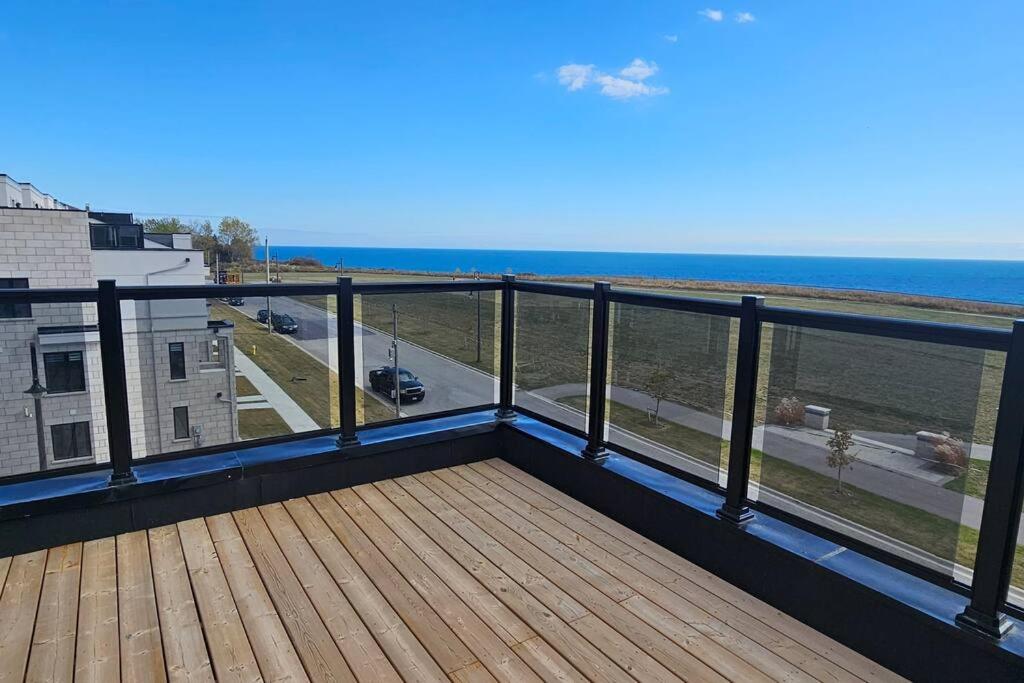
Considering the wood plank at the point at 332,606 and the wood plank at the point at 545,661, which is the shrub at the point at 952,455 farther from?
the wood plank at the point at 332,606

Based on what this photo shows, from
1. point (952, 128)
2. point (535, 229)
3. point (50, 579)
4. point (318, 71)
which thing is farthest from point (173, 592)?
point (952, 128)

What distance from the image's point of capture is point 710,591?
2.02 meters

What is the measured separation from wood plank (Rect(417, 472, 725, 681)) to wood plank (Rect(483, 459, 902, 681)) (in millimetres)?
271

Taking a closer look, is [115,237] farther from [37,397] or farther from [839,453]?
[839,453]

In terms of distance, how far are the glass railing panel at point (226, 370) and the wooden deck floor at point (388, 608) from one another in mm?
440

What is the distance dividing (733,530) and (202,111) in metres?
48.2

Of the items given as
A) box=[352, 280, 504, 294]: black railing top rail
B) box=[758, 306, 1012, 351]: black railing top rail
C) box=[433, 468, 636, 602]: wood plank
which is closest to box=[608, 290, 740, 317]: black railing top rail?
box=[758, 306, 1012, 351]: black railing top rail

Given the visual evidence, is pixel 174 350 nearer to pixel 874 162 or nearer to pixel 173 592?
pixel 173 592

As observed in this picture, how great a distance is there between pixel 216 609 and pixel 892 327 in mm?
2384

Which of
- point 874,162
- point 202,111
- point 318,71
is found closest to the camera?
point 318,71

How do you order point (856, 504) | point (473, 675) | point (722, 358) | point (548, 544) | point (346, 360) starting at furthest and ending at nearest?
point (346, 360), point (548, 544), point (722, 358), point (856, 504), point (473, 675)

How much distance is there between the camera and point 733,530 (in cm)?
A: 204

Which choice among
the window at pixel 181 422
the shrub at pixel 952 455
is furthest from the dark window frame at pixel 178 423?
the shrub at pixel 952 455

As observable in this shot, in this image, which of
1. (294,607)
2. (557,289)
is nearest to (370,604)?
(294,607)
